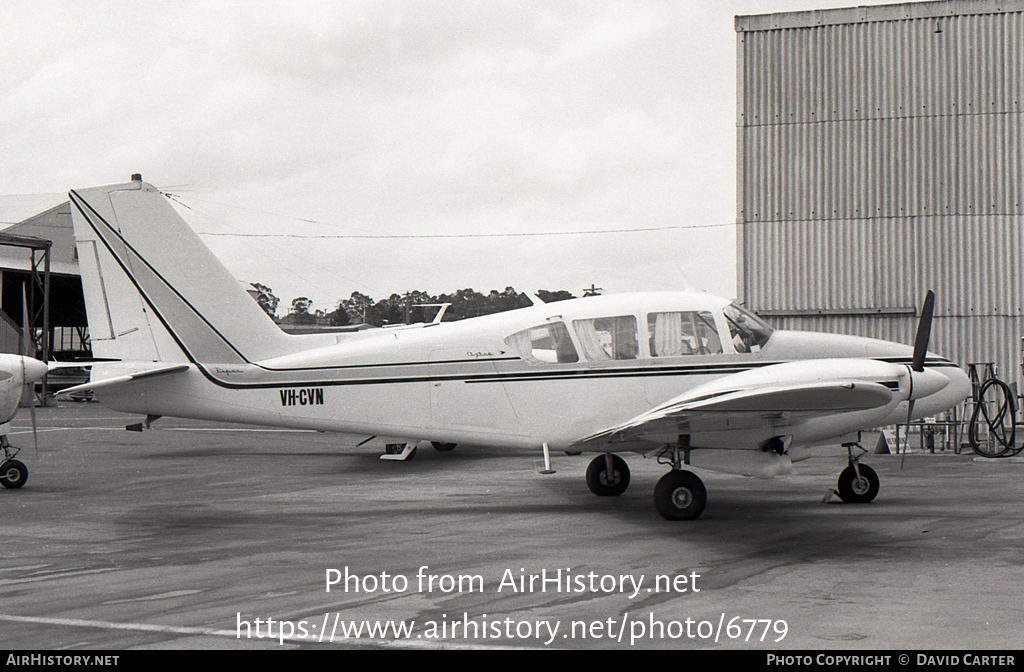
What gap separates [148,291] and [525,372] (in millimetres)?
5461

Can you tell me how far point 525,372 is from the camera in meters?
11.0

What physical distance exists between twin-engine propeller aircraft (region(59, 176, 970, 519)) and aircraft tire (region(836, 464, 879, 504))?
0.09 feet

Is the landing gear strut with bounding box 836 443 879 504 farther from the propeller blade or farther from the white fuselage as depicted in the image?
the propeller blade

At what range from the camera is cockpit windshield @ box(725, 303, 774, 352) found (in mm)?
10752

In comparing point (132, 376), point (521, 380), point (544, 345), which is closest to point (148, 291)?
point (132, 376)

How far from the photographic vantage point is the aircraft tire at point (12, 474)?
13.1m

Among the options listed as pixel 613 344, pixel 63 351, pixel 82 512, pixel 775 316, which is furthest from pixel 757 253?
pixel 63 351

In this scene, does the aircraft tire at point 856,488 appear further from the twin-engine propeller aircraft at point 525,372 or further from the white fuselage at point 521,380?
the white fuselage at point 521,380

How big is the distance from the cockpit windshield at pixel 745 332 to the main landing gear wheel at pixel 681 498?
5.96 ft

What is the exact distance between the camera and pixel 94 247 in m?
12.7

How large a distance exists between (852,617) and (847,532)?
349 cm

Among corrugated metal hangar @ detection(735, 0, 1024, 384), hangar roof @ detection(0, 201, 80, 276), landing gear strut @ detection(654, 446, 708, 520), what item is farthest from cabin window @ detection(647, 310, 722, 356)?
hangar roof @ detection(0, 201, 80, 276)

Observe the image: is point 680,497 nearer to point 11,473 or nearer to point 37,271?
point 11,473
